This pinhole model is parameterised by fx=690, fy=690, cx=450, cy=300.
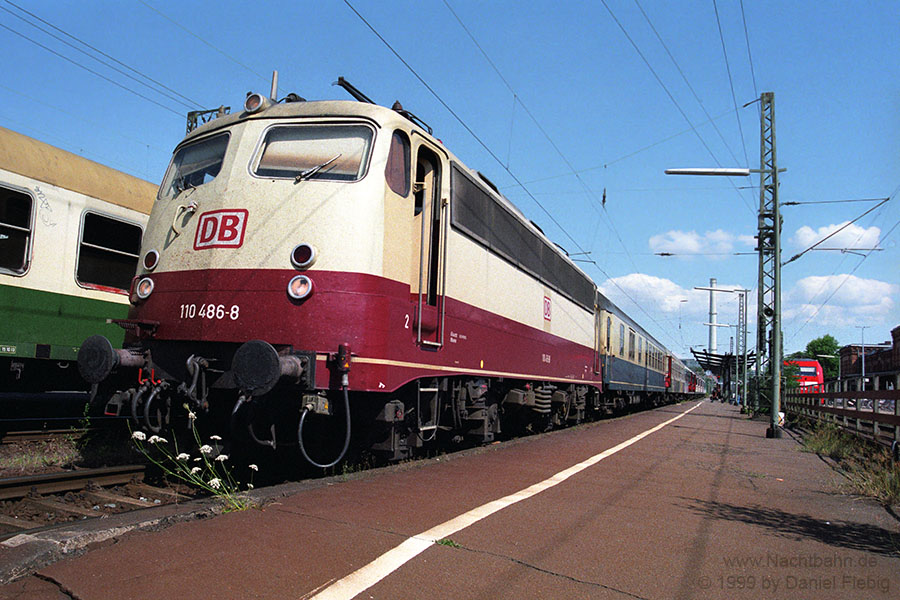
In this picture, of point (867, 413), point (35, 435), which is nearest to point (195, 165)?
point (35, 435)

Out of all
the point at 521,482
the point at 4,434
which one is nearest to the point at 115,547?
the point at 521,482

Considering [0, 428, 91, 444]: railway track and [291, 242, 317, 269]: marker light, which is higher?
[291, 242, 317, 269]: marker light

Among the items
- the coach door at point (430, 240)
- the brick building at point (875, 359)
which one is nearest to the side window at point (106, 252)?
the coach door at point (430, 240)

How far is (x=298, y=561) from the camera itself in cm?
377

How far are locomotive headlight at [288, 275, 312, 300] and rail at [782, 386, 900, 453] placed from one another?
728 cm

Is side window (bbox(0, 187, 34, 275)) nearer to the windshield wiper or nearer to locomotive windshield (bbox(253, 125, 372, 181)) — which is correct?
locomotive windshield (bbox(253, 125, 372, 181))

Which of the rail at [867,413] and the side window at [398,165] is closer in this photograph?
the side window at [398,165]

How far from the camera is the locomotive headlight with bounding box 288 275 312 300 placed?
231 inches

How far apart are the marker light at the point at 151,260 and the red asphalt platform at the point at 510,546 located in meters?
2.55

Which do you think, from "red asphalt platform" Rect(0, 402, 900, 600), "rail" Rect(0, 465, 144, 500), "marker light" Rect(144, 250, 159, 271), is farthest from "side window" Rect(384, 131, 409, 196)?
"rail" Rect(0, 465, 144, 500)

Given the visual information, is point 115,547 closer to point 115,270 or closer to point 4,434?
point 4,434

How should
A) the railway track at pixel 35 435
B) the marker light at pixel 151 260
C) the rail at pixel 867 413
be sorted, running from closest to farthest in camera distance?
the marker light at pixel 151 260
the railway track at pixel 35 435
the rail at pixel 867 413

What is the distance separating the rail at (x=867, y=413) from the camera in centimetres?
897

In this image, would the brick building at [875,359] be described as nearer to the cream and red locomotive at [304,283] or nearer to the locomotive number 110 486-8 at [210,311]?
the cream and red locomotive at [304,283]
